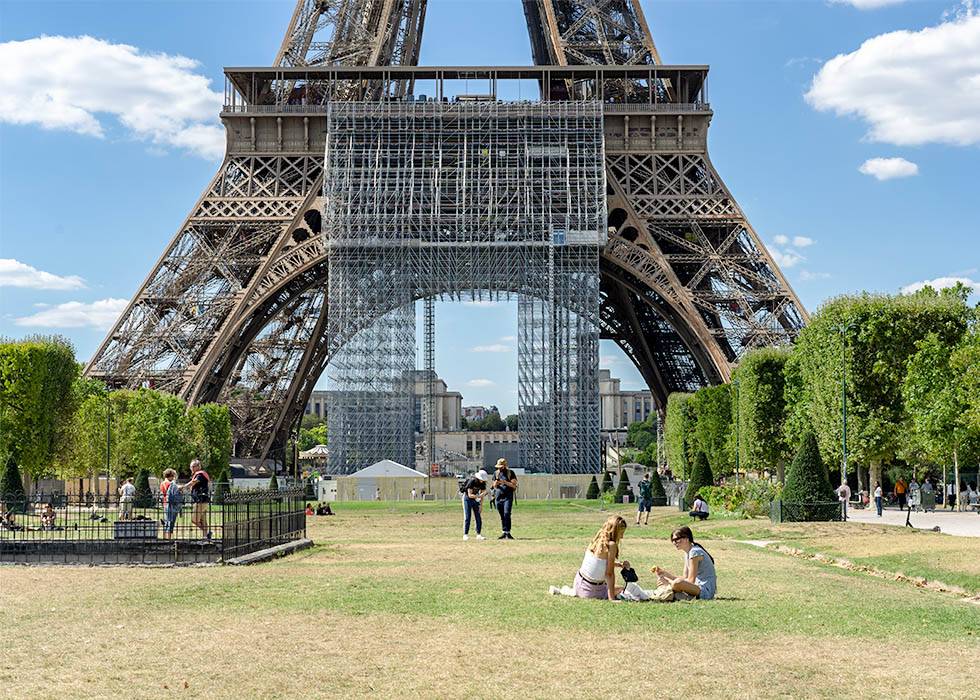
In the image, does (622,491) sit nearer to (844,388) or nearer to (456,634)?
(844,388)

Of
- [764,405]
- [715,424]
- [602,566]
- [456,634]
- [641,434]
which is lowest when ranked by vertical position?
[456,634]

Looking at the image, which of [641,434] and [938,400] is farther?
[641,434]

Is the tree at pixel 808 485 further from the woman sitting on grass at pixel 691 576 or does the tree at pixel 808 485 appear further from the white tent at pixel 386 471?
the white tent at pixel 386 471

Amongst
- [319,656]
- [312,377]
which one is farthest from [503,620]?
[312,377]

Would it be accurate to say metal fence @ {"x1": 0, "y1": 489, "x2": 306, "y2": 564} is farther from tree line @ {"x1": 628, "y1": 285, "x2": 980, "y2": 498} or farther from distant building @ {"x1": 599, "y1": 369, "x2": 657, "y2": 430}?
distant building @ {"x1": 599, "y1": 369, "x2": 657, "y2": 430}

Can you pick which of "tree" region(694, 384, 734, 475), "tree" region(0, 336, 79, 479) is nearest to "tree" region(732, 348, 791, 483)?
"tree" region(694, 384, 734, 475)

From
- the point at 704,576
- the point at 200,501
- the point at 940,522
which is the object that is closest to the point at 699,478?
the point at 940,522

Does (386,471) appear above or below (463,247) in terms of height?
below
